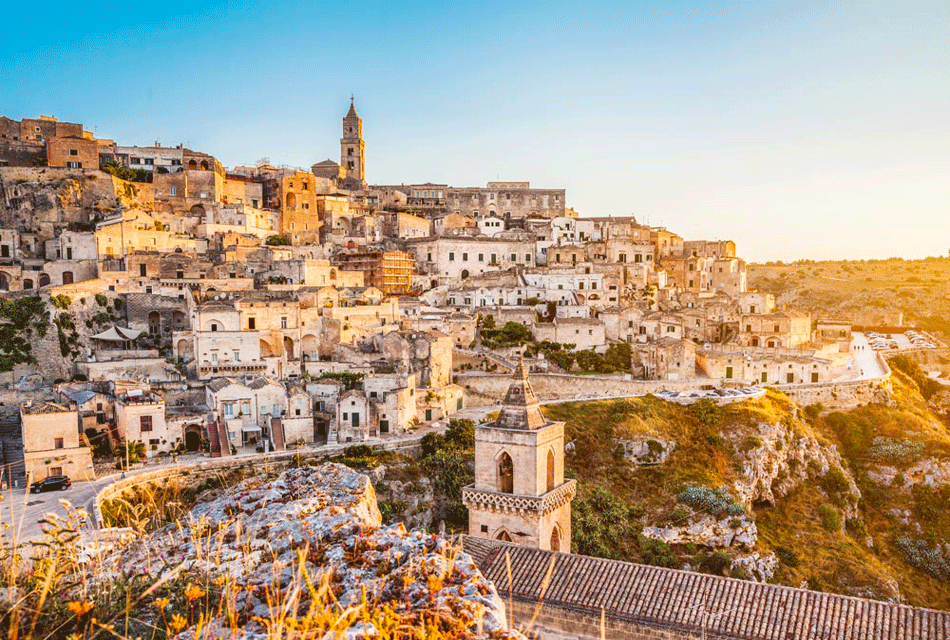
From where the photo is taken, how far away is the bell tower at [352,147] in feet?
266

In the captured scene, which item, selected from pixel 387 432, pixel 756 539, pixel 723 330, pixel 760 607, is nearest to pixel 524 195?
pixel 723 330

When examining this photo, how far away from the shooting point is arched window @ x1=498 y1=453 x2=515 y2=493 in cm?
1906

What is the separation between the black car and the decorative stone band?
16.8 meters

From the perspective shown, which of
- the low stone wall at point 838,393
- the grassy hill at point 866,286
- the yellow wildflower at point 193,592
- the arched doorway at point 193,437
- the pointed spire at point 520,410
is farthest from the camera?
the grassy hill at point 866,286

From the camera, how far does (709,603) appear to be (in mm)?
13727

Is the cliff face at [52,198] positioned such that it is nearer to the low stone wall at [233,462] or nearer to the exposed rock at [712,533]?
the low stone wall at [233,462]

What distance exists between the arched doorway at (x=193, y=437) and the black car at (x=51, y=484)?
5.93 meters

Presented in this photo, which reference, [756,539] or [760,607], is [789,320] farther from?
[760,607]

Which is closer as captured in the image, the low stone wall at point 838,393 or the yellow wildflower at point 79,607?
the yellow wildflower at point 79,607

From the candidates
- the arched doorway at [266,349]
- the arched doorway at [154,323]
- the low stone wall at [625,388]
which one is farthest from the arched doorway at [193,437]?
the low stone wall at [625,388]

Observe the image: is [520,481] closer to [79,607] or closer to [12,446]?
[79,607]

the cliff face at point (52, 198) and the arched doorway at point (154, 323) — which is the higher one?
the cliff face at point (52, 198)

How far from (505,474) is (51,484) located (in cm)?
1783

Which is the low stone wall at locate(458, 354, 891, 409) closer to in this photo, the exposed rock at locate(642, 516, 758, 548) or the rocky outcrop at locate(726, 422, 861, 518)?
the rocky outcrop at locate(726, 422, 861, 518)
